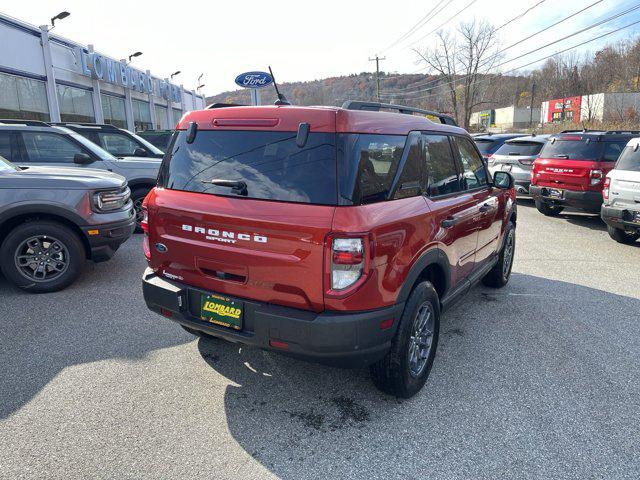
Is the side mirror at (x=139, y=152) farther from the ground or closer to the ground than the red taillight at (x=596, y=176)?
farther from the ground

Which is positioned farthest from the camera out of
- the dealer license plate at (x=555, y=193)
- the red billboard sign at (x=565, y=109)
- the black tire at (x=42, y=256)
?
the red billboard sign at (x=565, y=109)

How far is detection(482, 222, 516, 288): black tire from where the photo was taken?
17.4 ft

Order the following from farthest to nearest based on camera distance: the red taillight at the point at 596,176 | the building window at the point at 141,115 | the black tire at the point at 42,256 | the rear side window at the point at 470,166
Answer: the building window at the point at 141,115
the red taillight at the point at 596,176
the black tire at the point at 42,256
the rear side window at the point at 470,166

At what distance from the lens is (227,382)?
336cm

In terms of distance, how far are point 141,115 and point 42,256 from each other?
85.9ft

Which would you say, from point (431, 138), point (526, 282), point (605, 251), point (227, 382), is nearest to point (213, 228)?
point (227, 382)

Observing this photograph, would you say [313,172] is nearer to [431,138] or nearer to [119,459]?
[431,138]

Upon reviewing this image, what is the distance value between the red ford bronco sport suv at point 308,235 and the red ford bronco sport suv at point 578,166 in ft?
22.5

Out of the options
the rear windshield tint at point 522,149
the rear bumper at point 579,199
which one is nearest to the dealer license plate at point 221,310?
the rear bumper at point 579,199

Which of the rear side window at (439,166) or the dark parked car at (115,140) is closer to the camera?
the rear side window at (439,166)

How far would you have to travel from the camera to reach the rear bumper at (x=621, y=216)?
696 centimetres

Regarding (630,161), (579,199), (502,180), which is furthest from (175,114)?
(502,180)

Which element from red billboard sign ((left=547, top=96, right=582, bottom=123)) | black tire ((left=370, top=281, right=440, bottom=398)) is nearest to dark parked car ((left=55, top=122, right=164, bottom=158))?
black tire ((left=370, top=281, right=440, bottom=398))

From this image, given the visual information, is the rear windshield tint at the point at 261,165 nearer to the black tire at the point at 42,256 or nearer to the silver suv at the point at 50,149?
the black tire at the point at 42,256
